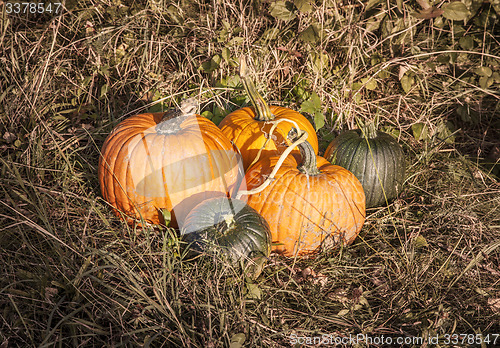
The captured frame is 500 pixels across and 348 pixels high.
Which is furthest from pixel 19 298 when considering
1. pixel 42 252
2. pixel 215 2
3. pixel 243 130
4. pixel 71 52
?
pixel 215 2

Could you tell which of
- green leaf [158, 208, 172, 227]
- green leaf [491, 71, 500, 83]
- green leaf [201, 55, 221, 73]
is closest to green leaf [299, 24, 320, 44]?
green leaf [201, 55, 221, 73]

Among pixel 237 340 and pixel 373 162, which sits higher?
pixel 373 162

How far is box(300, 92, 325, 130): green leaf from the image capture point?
3.45 m

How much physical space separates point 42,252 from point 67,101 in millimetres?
1874

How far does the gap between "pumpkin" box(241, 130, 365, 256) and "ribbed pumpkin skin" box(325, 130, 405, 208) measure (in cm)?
35

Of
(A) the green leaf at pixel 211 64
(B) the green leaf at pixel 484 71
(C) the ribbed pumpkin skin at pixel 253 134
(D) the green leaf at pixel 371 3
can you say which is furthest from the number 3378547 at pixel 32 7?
(B) the green leaf at pixel 484 71

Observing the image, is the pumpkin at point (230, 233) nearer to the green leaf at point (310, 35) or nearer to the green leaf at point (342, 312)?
the green leaf at point (342, 312)

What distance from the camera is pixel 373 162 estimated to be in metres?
2.90

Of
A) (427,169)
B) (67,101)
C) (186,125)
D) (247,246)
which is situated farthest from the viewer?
(67,101)

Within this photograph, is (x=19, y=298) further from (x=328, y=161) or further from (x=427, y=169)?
(x=427, y=169)

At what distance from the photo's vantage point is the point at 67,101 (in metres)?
3.73

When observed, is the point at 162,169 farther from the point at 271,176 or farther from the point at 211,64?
the point at 211,64

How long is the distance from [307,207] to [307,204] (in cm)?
2


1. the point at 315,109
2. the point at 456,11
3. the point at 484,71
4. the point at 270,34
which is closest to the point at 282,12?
the point at 270,34
